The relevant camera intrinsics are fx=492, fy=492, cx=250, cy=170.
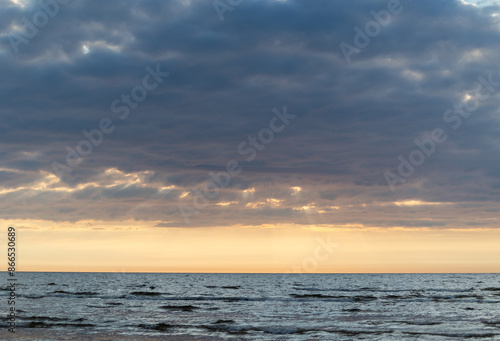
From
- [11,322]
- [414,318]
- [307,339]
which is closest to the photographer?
[307,339]

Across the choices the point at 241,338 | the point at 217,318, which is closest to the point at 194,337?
the point at 241,338

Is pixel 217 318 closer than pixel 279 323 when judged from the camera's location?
No

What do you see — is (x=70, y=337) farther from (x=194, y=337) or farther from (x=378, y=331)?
(x=378, y=331)

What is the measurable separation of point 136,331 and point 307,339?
14.0m

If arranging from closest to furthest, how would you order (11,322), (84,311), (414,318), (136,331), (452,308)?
(136,331), (11,322), (414,318), (84,311), (452,308)

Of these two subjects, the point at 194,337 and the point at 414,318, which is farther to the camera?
the point at 414,318

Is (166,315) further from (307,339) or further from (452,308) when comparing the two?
(452,308)

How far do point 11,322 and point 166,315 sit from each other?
15496mm

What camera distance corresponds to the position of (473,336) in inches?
1449

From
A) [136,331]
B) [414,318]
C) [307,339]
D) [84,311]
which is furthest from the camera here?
[84,311]

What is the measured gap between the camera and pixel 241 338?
36406 mm

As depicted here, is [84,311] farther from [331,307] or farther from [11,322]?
[331,307]

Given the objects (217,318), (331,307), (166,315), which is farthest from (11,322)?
(331,307)

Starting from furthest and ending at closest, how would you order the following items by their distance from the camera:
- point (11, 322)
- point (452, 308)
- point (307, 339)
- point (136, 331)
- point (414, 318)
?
point (452, 308) → point (414, 318) → point (11, 322) → point (136, 331) → point (307, 339)
